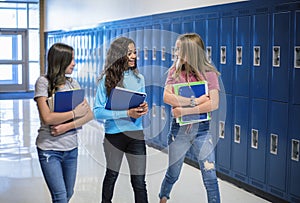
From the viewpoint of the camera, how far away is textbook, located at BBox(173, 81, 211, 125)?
363 cm

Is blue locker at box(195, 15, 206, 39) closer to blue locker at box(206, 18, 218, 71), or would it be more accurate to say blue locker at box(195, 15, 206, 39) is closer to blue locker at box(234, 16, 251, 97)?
blue locker at box(206, 18, 218, 71)

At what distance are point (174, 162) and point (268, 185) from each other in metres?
1.45

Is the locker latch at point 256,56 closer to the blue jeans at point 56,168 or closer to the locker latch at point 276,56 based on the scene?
the locker latch at point 276,56

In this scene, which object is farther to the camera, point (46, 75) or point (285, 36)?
point (285, 36)

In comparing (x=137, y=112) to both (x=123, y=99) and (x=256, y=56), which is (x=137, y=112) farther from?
(x=256, y=56)

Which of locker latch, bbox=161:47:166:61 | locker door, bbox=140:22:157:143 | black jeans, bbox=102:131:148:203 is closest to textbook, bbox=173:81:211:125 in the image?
black jeans, bbox=102:131:148:203

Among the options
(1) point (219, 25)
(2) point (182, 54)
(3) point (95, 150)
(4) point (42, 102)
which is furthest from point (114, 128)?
(3) point (95, 150)

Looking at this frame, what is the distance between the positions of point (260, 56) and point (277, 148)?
0.89m

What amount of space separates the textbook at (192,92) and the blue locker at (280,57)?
117cm

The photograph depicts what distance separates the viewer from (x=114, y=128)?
3.38 meters

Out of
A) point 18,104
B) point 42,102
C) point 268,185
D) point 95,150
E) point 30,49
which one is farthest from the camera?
point 30,49

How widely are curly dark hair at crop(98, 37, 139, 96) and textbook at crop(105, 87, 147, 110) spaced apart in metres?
0.07

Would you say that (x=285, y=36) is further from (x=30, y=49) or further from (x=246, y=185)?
(x=30, y=49)

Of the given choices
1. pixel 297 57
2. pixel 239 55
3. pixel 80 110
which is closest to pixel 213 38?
pixel 239 55
